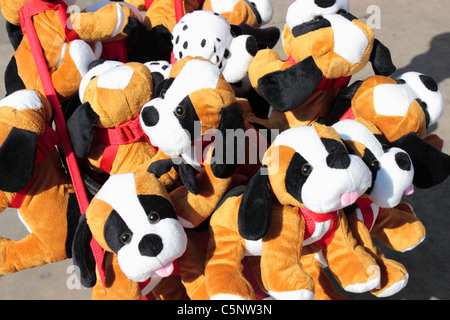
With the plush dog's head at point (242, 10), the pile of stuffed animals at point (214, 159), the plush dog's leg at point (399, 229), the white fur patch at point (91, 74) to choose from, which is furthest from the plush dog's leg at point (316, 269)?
the plush dog's head at point (242, 10)

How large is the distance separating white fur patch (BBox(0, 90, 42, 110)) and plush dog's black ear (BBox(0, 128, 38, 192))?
83 millimetres

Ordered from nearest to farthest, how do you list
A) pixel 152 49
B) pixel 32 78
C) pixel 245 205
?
pixel 245 205 → pixel 32 78 → pixel 152 49

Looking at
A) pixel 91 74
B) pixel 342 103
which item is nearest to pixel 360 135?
pixel 342 103

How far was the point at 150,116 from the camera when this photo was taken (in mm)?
1084

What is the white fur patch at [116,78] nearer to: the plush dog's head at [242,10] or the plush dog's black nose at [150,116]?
the plush dog's black nose at [150,116]

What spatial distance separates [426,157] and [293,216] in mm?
412

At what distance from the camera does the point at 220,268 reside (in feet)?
3.70

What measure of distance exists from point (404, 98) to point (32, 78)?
110cm

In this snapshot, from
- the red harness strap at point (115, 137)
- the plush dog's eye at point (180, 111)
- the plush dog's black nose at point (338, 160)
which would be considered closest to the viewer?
the plush dog's black nose at point (338, 160)

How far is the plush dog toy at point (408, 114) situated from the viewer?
1218mm

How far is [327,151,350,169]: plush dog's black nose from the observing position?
948 mm
